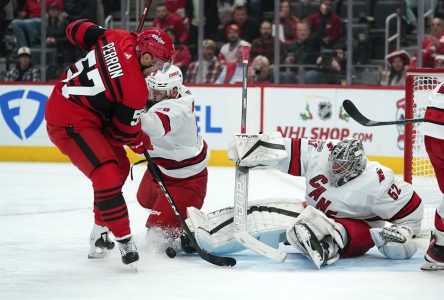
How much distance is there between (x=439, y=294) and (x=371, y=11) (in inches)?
210

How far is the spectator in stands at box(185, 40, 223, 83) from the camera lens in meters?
8.43

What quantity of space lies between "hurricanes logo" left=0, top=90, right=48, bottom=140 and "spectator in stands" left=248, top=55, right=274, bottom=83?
1.79 meters

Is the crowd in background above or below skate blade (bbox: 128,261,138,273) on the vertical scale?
above

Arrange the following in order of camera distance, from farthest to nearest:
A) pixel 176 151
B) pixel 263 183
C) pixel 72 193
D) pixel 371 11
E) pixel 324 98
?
1. pixel 371 11
2. pixel 324 98
3. pixel 263 183
4. pixel 72 193
5. pixel 176 151

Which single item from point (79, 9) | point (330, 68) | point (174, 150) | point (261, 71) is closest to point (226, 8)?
point (261, 71)

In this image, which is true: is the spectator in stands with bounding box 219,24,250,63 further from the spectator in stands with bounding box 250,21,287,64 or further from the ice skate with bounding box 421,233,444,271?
the ice skate with bounding box 421,233,444,271

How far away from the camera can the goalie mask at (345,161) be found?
4.09 meters

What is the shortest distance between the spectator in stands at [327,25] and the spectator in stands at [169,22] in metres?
1.12

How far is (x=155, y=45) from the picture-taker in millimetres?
3859

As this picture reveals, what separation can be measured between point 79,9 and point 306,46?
212 centimetres

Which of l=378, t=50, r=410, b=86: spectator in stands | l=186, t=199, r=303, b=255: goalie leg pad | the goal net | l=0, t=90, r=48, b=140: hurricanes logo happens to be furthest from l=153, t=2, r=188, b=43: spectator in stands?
l=186, t=199, r=303, b=255: goalie leg pad

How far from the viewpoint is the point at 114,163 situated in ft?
12.7

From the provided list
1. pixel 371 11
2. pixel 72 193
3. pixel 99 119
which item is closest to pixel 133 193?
pixel 72 193

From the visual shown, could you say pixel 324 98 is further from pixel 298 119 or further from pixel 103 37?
pixel 103 37
